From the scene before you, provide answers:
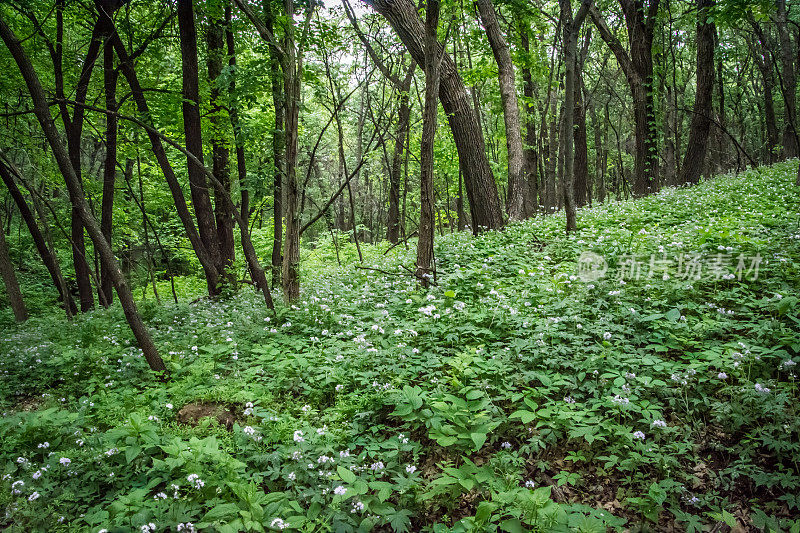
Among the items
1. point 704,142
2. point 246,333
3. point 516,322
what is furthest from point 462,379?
point 704,142

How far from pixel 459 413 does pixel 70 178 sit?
4.97m

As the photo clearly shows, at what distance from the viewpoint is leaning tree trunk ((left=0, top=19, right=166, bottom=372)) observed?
15.3 feet

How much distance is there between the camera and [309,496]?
2.98 metres

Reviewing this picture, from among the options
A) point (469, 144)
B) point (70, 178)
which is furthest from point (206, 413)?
point (469, 144)

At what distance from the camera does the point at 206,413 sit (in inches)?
163

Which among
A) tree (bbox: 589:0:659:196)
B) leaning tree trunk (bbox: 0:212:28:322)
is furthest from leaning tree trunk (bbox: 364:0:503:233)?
leaning tree trunk (bbox: 0:212:28:322)

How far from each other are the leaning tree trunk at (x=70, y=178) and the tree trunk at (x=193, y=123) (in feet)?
10.7

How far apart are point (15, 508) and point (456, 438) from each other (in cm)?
309

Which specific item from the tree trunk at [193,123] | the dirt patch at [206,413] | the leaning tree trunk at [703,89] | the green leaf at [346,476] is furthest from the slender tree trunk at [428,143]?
the leaning tree trunk at [703,89]

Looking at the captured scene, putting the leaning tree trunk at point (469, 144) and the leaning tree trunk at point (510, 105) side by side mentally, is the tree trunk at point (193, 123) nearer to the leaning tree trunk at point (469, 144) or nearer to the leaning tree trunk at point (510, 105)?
the leaning tree trunk at point (469, 144)

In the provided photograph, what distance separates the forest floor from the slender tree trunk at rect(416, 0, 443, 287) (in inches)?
20.5

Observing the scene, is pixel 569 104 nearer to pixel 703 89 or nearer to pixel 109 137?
pixel 703 89

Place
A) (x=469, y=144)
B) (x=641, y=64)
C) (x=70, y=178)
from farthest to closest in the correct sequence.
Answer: (x=641, y=64), (x=469, y=144), (x=70, y=178)

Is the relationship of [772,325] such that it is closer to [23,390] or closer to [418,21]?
[418,21]
